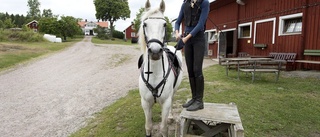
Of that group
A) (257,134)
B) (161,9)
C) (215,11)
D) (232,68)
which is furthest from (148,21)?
(215,11)

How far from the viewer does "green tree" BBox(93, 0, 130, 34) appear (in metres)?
50.1

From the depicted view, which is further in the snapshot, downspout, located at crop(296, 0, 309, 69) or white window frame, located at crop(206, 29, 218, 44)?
white window frame, located at crop(206, 29, 218, 44)

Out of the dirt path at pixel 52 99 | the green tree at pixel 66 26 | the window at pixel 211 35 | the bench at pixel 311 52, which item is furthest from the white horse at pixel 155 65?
the green tree at pixel 66 26

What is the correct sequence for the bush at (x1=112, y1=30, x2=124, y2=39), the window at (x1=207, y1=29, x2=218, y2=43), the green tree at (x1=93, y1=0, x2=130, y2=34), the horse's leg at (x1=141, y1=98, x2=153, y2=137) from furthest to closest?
the bush at (x1=112, y1=30, x2=124, y2=39) → the green tree at (x1=93, y1=0, x2=130, y2=34) → the window at (x1=207, y1=29, x2=218, y2=43) → the horse's leg at (x1=141, y1=98, x2=153, y2=137)

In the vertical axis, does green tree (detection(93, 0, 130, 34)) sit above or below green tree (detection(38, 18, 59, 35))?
above

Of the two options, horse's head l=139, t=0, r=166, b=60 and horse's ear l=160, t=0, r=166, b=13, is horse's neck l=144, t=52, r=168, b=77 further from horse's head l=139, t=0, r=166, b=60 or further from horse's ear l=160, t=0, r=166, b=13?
horse's ear l=160, t=0, r=166, b=13

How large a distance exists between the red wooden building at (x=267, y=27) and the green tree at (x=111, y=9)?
1485 inches

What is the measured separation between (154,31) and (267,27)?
426 inches

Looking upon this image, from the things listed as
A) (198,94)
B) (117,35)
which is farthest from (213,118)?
(117,35)

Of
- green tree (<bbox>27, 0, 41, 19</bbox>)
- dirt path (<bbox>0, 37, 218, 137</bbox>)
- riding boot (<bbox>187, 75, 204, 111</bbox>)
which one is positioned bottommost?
dirt path (<bbox>0, 37, 218, 137</bbox>)

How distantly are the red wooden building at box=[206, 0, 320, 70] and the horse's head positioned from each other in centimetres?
898

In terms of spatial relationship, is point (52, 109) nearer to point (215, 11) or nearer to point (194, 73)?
point (194, 73)

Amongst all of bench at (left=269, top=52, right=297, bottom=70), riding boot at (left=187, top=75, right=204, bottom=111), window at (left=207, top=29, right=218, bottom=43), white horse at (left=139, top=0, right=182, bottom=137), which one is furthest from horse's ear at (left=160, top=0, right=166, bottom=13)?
window at (left=207, top=29, right=218, bottom=43)

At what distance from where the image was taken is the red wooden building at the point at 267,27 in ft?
29.8
